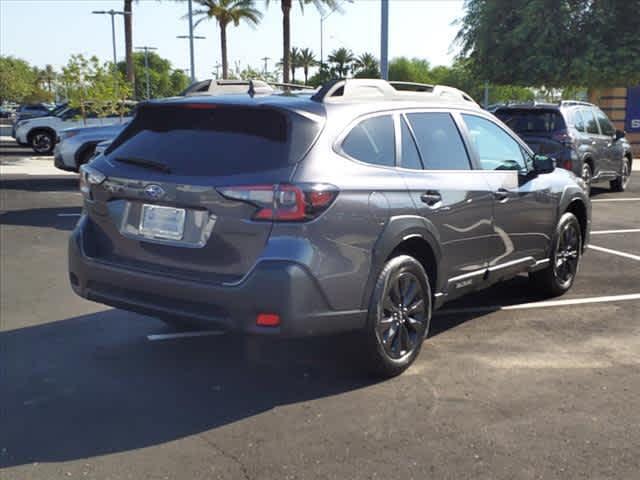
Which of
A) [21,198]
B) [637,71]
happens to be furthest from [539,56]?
[21,198]

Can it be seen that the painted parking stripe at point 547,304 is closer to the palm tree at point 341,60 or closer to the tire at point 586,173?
the tire at point 586,173

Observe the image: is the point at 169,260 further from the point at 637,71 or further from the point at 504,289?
the point at 637,71

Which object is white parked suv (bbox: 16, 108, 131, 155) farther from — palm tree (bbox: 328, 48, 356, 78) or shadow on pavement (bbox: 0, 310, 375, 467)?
palm tree (bbox: 328, 48, 356, 78)

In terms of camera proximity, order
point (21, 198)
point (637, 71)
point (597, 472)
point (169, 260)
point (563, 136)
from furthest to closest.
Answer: point (637, 71), point (21, 198), point (563, 136), point (169, 260), point (597, 472)

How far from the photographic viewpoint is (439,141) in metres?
5.28

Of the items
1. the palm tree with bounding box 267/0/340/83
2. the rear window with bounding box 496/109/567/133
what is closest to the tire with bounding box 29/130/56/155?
the palm tree with bounding box 267/0/340/83

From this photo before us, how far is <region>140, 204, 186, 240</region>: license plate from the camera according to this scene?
4.23 meters

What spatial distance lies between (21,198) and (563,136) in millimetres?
9519

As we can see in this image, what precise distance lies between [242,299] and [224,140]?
3.02 ft

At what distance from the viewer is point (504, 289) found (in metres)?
7.26

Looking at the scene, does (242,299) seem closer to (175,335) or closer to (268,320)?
(268,320)

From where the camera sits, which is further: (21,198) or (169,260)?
(21,198)

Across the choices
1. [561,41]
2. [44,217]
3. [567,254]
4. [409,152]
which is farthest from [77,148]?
[561,41]

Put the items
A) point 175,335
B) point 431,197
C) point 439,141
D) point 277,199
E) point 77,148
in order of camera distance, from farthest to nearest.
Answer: point 77,148
point 175,335
point 439,141
point 431,197
point 277,199
